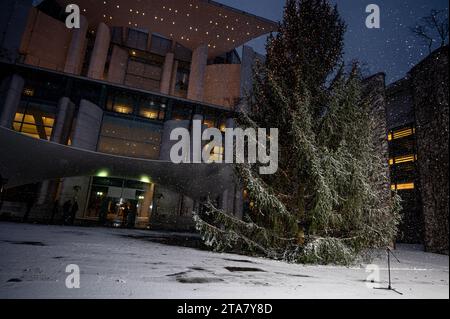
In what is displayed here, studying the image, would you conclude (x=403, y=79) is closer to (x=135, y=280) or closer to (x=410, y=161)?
(x=410, y=161)

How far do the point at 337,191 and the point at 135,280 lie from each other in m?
5.36

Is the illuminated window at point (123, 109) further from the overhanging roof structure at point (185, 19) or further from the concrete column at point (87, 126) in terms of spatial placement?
the overhanging roof structure at point (185, 19)

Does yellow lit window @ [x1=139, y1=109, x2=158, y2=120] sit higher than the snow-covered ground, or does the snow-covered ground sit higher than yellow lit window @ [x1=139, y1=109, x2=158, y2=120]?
yellow lit window @ [x1=139, y1=109, x2=158, y2=120]

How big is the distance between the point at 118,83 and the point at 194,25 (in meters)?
10.1

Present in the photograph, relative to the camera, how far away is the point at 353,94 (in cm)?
690

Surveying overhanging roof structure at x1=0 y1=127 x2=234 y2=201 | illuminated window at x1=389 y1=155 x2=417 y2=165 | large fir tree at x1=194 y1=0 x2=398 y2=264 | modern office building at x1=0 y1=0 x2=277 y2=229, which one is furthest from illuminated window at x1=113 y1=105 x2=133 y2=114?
illuminated window at x1=389 y1=155 x2=417 y2=165

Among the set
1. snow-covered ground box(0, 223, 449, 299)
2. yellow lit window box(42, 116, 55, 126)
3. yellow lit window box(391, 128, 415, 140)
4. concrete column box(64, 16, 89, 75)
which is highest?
concrete column box(64, 16, 89, 75)

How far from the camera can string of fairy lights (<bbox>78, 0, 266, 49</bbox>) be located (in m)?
24.5

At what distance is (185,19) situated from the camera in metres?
25.5

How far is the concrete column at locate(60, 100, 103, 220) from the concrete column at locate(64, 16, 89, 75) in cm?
411

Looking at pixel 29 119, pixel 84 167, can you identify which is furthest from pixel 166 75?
pixel 84 167

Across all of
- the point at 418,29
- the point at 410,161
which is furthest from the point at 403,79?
the point at 410,161

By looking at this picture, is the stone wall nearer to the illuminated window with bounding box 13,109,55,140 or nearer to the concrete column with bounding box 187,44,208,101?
the concrete column with bounding box 187,44,208,101

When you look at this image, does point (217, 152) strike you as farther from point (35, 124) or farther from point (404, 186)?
point (404, 186)
